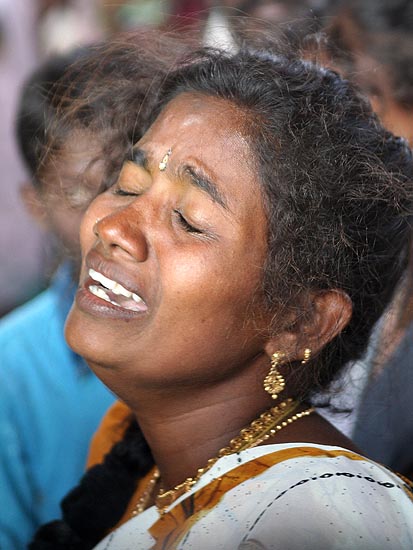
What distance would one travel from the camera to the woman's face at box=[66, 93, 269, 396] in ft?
4.96

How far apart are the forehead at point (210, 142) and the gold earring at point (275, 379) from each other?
0.33 metres

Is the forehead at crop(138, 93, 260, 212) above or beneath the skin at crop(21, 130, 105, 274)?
above

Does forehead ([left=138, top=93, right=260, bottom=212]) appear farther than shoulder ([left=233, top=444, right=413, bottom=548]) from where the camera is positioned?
Yes

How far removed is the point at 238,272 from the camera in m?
1.53

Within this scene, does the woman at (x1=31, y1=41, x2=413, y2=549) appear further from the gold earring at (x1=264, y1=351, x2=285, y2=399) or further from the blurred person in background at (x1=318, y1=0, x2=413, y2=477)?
the blurred person in background at (x1=318, y1=0, x2=413, y2=477)

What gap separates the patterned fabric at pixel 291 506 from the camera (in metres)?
1.26

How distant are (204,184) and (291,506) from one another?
23.7 inches

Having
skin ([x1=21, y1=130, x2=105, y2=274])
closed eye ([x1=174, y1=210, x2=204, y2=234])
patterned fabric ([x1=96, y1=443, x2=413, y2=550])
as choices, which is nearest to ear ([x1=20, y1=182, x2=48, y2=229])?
skin ([x1=21, y1=130, x2=105, y2=274])

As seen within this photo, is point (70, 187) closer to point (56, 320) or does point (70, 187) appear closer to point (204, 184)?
point (56, 320)

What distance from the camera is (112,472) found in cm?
191

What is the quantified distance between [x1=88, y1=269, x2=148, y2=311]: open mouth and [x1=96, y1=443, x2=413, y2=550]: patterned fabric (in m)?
0.33

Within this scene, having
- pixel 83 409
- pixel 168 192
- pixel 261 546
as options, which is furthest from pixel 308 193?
pixel 83 409

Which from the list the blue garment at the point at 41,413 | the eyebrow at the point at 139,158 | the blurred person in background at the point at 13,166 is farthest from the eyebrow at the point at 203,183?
the blurred person in background at the point at 13,166

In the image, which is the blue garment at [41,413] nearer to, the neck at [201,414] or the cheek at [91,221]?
the cheek at [91,221]
